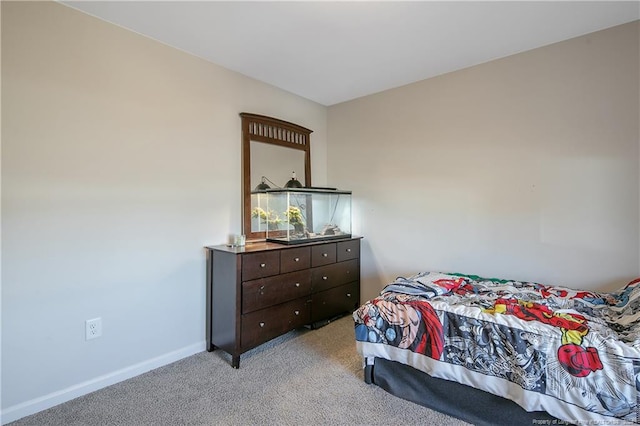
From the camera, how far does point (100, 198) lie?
1.99 metres

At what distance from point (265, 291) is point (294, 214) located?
818 mm

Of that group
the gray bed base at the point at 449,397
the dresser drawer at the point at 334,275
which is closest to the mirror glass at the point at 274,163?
the dresser drawer at the point at 334,275

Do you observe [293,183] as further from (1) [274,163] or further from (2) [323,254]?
(2) [323,254]

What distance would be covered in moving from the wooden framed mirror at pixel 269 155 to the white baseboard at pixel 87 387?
3.55ft

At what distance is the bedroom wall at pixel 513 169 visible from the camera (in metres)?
2.13

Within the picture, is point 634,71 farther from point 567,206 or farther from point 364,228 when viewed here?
point 364,228

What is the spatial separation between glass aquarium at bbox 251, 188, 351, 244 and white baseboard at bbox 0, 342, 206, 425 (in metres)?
1.16

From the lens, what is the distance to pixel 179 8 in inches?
74.8

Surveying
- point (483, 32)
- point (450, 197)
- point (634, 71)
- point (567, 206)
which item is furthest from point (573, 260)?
point (483, 32)

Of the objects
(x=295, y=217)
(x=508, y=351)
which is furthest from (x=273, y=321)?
(x=508, y=351)

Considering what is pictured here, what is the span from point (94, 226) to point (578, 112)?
11.2 ft

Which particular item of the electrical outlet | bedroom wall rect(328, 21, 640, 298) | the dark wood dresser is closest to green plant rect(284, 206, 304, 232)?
the dark wood dresser

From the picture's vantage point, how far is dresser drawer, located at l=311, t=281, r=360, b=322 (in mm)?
2840

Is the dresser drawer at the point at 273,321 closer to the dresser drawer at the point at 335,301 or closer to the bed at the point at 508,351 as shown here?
the dresser drawer at the point at 335,301
